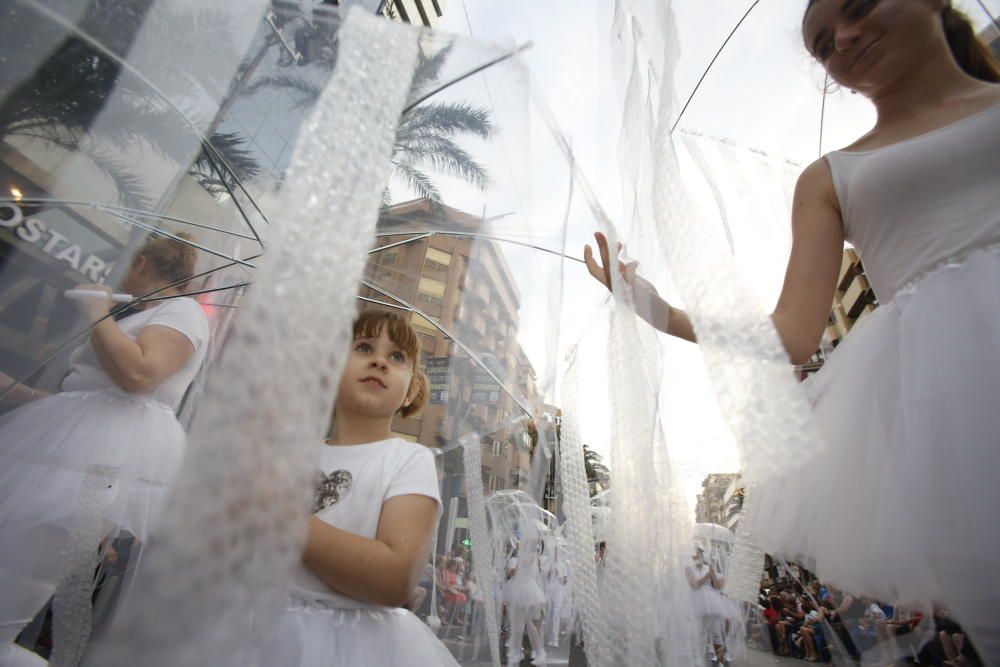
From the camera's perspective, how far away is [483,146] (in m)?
2.04

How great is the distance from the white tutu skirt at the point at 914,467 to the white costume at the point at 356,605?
936mm

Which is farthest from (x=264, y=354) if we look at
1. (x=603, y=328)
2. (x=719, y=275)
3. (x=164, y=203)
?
(x=164, y=203)

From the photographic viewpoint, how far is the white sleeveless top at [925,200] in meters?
1.08

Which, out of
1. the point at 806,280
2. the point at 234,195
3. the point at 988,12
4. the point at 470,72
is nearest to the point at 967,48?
the point at 988,12

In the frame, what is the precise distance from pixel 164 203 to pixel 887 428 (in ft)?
10.8

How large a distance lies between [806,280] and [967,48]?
0.91 metres

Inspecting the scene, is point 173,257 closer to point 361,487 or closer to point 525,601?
point 361,487

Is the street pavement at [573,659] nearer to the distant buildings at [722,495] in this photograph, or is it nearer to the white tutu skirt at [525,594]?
the white tutu skirt at [525,594]

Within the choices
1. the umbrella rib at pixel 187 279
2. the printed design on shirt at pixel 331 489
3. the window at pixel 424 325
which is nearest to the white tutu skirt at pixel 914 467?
the printed design on shirt at pixel 331 489

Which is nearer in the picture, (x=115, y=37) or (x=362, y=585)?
(x=362, y=585)

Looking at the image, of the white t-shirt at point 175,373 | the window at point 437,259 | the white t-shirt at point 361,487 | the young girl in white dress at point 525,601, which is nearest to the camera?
the white t-shirt at point 361,487

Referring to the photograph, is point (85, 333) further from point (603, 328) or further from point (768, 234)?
point (768, 234)

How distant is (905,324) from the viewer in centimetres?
109

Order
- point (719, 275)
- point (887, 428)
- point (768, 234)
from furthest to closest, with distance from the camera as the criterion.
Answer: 1. point (768, 234)
2. point (719, 275)
3. point (887, 428)
